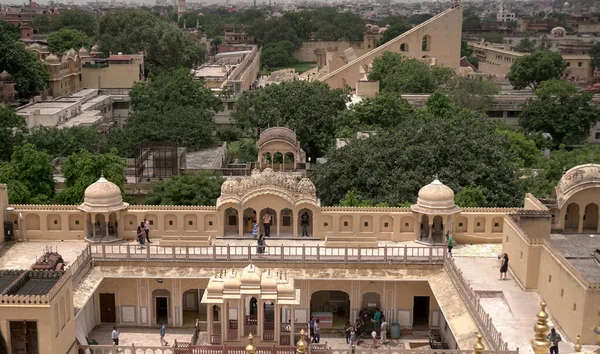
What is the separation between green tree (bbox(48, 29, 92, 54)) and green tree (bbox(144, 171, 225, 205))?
173ft

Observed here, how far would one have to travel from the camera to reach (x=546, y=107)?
5938 cm

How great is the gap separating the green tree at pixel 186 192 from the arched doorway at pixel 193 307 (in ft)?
31.3

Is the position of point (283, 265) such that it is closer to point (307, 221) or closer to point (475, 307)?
point (307, 221)

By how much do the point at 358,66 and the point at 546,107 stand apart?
818 inches

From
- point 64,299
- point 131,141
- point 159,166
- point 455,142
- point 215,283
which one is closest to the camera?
point 64,299

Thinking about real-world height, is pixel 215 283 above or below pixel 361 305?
above

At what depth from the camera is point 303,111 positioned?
5209 cm

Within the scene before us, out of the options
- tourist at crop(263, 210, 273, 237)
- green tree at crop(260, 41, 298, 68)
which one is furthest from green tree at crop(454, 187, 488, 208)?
green tree at crop(260, 41, 298, 68)

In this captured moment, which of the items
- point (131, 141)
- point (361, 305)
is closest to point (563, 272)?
point (361, 305)

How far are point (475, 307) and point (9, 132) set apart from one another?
33.0 metres

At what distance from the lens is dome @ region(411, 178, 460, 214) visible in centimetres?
2894

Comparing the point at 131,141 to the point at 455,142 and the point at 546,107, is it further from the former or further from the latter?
the point at 546,107

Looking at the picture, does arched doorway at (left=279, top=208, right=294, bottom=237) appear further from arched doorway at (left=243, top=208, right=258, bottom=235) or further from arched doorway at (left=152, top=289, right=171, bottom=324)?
arched doorway at (left=152, top=289, right=171, bottom=324)

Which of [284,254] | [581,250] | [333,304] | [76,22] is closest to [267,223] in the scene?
[284,254]
